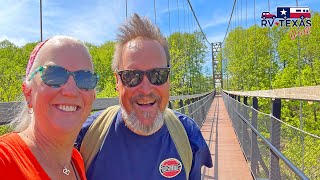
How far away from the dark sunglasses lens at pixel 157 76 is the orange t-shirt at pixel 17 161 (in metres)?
0.69

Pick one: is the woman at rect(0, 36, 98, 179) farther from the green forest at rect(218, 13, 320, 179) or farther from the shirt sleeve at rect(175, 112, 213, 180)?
the green forest at rect(218, 13, 320, 179)

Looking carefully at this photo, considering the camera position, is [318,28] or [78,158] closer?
[78,158]

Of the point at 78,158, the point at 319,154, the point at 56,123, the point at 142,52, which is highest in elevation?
the point at 142,52

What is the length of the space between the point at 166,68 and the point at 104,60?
26698 mm

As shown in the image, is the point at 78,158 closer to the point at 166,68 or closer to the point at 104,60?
the point at 166,68

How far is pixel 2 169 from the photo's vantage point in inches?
35.9

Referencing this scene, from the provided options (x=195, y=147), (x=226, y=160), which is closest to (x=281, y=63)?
(x=226, y=160)

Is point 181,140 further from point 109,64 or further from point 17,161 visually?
point 109,64

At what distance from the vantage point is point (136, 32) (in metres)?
1.68

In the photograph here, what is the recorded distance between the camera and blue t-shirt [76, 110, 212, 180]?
1.46 metres

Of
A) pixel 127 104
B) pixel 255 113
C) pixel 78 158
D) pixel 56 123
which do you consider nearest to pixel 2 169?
pixel 56 123

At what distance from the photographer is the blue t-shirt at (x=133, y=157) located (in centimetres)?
146

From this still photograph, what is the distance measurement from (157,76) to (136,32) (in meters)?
0.23

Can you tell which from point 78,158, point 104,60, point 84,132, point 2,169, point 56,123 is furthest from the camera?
point 104,60
